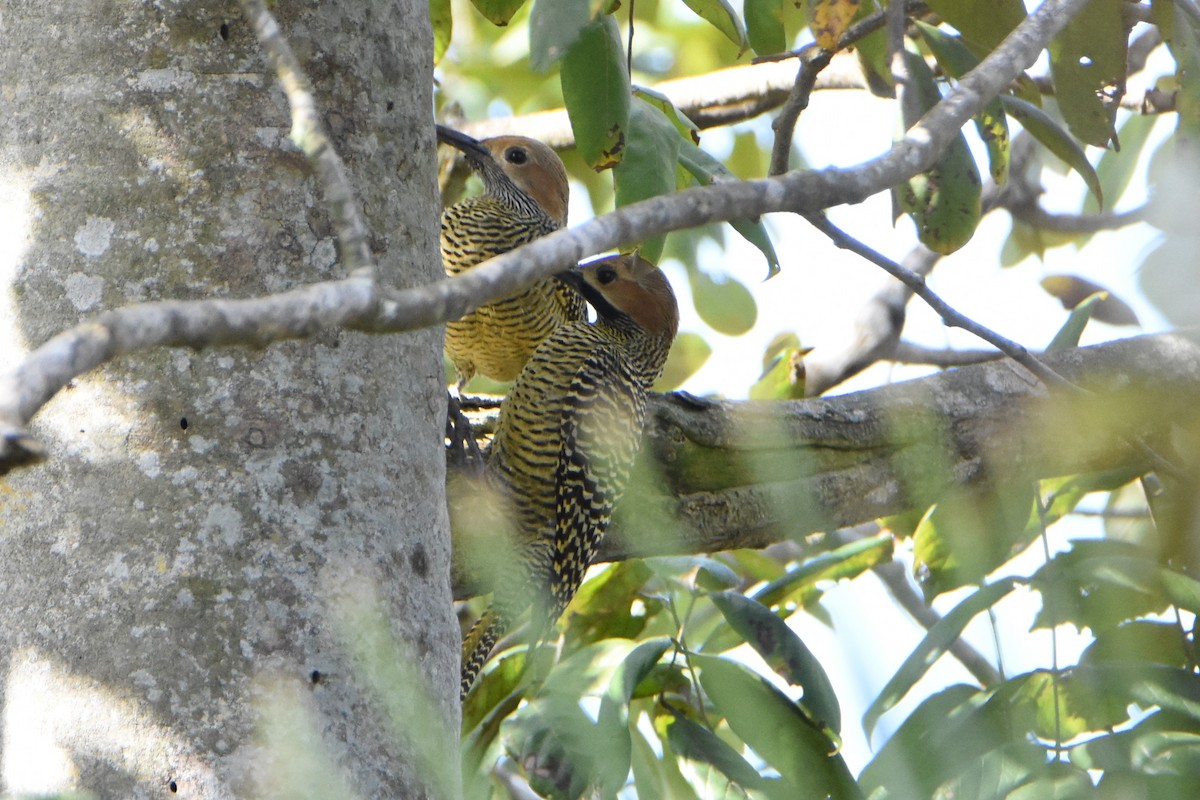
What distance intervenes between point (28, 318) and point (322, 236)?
0.34 m

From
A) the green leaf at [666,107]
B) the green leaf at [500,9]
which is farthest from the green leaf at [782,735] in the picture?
the green leaf at [500,9]

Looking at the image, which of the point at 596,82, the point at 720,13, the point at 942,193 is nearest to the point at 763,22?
the point at 720,13

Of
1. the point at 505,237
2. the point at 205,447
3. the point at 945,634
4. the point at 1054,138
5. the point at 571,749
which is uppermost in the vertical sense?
the point at 1054,138

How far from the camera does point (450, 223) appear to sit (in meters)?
3.41

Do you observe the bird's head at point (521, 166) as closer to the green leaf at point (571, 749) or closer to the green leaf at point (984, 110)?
the green leaf at point (984, 110)

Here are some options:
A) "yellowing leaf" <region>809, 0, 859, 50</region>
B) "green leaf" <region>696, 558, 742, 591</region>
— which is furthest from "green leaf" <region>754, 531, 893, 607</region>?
"yellowing leaf" <region>809, 0, 859, 50</region>

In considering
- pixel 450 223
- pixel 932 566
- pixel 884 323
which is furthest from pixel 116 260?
pixel 884 323

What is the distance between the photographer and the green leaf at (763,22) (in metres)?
1.91

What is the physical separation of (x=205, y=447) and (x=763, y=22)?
3.52 feet

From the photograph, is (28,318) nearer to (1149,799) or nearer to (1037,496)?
(1149,799)

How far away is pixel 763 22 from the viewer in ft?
6.27

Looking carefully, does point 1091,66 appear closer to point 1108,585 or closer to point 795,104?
point 795,104

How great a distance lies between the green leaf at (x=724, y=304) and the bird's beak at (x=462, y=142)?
0.72 m

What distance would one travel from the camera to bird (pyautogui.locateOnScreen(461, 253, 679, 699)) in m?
2.63
